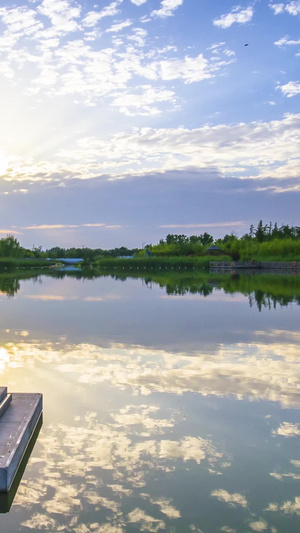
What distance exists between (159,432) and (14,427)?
1368mm

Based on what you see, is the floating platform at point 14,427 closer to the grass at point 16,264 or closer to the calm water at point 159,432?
the calm water at point 159,432

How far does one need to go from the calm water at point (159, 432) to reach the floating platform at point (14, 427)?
14 cm

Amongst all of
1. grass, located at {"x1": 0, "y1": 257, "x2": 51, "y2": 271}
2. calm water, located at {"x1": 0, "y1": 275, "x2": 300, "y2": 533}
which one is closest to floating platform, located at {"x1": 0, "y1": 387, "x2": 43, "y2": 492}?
calm water, located at {"x1": 0, "y1": 275, "x2": 300, "y2": 533}

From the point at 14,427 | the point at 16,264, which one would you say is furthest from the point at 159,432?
the point at 16,264

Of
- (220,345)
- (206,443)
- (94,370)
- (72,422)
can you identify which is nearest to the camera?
(206,443)

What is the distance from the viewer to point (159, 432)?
4797mm

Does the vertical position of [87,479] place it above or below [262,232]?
below

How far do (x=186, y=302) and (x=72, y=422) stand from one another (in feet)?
41.2

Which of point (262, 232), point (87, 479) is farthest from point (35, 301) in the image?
point (262, 232)

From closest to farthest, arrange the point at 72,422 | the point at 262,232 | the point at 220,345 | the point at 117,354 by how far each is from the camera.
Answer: the point at 72,422, the point at 117,354, the point at 220,345, the point at 262,232

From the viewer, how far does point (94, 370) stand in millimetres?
7156

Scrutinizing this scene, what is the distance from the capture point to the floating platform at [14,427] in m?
3.66

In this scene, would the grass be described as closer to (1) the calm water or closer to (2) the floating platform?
(1) the calm water

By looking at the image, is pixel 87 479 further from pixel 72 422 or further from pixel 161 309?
pixel 161 309
